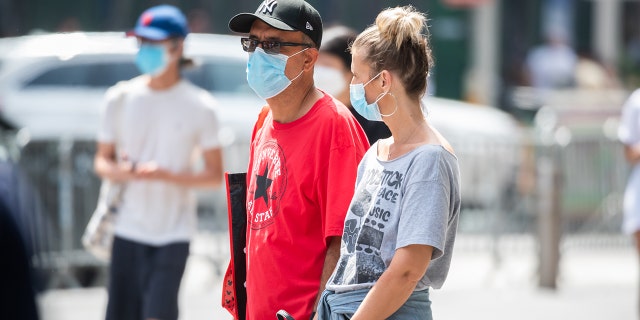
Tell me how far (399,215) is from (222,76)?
10201 mm

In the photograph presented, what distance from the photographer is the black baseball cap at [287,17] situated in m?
4.17

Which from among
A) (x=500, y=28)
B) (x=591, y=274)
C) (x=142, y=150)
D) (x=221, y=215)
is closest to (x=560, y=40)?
(x=500, y=28)

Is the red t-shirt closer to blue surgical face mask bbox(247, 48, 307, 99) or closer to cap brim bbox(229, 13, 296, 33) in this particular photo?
blue surgical face mask bbox(247, 48, 307, 99)

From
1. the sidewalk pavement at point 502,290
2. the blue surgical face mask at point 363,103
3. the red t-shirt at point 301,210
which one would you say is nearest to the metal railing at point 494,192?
the sidewalk pavement at point 502,290

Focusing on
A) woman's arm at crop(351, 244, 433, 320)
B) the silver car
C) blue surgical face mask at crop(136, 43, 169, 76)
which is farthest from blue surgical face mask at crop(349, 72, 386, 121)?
the silver car

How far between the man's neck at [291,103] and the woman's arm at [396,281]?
2.63 ft

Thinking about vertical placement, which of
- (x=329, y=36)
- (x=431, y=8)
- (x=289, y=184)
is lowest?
(x=289, y=184)

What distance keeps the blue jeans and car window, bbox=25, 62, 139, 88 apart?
32.2 feet

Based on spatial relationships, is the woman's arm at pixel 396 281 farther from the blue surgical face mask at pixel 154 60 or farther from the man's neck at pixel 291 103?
the blue surgical face mask at pixel 154 60

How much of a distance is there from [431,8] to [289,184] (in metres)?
14.7

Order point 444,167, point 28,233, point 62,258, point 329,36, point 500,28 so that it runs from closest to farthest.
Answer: point 28,233 → point 444,167 → point 329,36 → point 62,258 → point 500,28

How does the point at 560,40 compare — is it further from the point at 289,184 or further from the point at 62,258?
the point at 289,184

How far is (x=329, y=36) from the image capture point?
545 centimetres

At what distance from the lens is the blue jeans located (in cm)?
381
